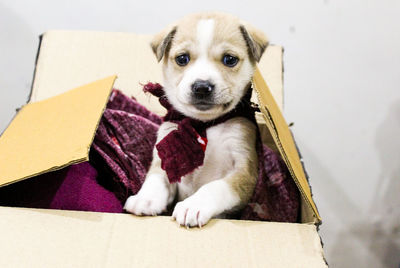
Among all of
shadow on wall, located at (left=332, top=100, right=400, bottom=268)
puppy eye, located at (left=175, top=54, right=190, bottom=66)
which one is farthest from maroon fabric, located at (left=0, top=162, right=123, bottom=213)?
shadow on wall, located at (left=332, top=100, right=400, bottom=268)

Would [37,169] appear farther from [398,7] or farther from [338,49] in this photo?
[398,7]

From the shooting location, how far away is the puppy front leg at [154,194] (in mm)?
1107

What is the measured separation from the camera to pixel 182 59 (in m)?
1.41

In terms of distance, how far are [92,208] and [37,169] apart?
0.80 feet

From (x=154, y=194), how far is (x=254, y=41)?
2.20 feet

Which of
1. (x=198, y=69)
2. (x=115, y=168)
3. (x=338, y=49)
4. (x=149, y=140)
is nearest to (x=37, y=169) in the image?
(x=115, y=168)

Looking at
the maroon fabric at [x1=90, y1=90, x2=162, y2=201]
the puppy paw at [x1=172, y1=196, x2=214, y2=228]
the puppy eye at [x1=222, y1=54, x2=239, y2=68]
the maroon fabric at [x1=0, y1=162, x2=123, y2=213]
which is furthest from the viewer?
the maroon fabric at [x1=90, y1=90, x2=162, y2=201]

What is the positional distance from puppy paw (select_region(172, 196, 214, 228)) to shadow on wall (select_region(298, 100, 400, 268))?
154cm

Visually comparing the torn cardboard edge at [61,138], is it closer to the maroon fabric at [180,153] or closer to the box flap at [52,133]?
the box flap at [52,133]

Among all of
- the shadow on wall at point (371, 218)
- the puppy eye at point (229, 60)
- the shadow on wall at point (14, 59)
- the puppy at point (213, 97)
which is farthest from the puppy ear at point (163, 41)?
the shadow on wall at point (371, 218)

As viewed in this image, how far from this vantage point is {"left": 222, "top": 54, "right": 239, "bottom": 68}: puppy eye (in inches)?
54.6

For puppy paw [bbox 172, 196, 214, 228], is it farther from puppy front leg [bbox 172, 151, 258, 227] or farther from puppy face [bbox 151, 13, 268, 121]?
puppy face [bbox 151, 13, 268, 121]

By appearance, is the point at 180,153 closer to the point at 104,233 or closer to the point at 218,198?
the point at 218,198

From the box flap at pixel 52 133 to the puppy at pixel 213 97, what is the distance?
0.25 m
